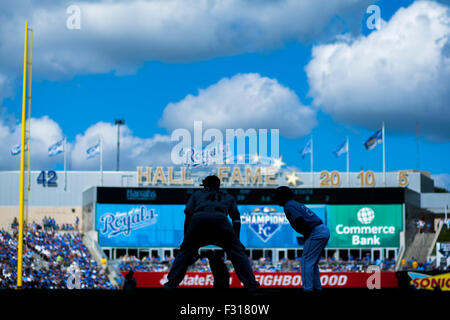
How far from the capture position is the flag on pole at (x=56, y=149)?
5703cm

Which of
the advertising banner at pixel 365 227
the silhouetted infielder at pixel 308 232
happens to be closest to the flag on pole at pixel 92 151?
the advertising banner at pixel 365 227

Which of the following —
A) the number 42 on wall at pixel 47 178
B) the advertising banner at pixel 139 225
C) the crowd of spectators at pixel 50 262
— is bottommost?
the crowd of spectators at pixel 50 262

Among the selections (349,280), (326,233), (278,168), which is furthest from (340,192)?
(326,233)

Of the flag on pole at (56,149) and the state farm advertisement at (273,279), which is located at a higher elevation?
the flag on pole at (56,149)

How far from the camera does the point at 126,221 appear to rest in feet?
174

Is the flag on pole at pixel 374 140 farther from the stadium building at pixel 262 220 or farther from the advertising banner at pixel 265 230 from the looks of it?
the advertising banner at pixel 265 230

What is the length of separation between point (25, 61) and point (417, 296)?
29929 mm

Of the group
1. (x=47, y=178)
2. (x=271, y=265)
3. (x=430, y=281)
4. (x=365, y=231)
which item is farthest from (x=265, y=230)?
(x=430, y=281)

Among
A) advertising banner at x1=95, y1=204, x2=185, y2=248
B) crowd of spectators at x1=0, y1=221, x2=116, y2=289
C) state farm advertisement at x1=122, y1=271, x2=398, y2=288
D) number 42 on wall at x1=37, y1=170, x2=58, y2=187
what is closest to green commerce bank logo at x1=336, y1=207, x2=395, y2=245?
state farm advertisement at x1=122, y1=271, x2=398, y2=288

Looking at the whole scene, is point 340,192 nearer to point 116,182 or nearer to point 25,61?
point 116,182

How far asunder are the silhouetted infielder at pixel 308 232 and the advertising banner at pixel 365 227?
43.1 metres

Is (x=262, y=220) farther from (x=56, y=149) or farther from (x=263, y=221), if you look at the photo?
(x=56, y=149)

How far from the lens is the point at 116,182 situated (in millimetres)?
62625

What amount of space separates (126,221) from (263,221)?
34.7 ft
